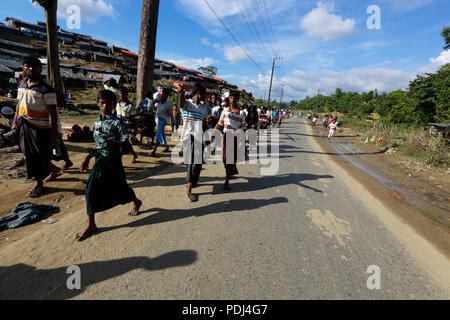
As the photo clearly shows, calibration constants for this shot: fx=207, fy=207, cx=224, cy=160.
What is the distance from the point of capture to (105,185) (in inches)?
102

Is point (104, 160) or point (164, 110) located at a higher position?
point (164, 110)

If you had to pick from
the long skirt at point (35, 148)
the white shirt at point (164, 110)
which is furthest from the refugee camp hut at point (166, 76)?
the long skirt at point (35, 148)

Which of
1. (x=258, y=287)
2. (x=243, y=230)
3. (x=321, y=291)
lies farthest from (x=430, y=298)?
(x=243, y=230)

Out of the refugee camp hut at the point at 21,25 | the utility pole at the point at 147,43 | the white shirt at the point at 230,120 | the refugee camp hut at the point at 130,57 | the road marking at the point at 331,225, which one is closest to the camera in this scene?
→ the road marking at the point at 331,225

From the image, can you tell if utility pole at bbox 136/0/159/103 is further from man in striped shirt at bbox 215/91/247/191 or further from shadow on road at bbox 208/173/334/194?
shadow on road at bbox 208/173/334/194

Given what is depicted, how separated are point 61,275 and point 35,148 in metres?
2.26

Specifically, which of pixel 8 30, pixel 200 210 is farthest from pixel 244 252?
A: pixel 8 30

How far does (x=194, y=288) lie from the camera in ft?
6.42

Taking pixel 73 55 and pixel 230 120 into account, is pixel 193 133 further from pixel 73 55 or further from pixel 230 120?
pixel 73 55

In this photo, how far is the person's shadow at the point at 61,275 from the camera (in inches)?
69.0

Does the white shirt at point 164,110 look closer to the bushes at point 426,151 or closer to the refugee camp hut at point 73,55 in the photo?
the bushes at point 426,151

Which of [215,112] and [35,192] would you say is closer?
[35,192]

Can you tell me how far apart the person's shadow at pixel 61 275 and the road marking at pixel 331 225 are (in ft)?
6.86
